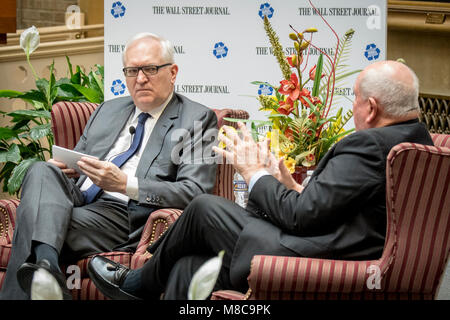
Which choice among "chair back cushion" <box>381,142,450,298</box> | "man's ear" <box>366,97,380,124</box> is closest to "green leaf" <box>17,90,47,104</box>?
"man's ear" <box>366,97,380,124</box>

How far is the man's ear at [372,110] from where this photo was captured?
219 cm

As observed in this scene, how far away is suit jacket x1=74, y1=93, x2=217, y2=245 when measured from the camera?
2834 mm

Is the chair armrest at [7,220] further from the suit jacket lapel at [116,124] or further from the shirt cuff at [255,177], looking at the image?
the shirt cuff at [255,177]

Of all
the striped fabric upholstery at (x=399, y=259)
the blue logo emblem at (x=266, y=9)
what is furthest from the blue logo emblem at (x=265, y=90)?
the striped fabric upholstery at (x=399, y=259)

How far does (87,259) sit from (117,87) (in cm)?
173

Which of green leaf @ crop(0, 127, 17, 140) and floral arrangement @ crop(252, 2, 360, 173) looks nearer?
floral arrangement @ crop(252, 2, 360, 173)

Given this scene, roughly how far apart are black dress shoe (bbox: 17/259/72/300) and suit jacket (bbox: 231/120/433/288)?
65 cm

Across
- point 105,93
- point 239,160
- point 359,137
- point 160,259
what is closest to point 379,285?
point 359,137

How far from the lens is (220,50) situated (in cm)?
418

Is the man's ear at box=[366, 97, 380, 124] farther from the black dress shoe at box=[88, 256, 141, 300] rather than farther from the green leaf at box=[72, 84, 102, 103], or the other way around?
the green leaf at box=[72, 84, 102, 103]

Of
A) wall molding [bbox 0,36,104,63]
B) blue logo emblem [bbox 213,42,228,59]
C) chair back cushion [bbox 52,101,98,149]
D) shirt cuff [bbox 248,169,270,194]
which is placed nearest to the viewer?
shirt cuff [bbox 248,169,270,194]

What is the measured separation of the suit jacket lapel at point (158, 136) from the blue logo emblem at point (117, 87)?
3.65 ft
